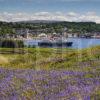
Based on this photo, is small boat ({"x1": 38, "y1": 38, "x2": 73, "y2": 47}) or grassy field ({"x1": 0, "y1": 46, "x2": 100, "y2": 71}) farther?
small boat ({"x1": 38, "y1": 38, "x2": 73, "y2": 47})

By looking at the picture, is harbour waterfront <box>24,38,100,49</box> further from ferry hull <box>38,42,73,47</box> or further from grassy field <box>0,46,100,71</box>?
grassy field <box>0,46,100,71</box>

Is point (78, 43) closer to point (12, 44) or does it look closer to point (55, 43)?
point (55, 43)

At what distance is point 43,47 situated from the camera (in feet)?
94.0

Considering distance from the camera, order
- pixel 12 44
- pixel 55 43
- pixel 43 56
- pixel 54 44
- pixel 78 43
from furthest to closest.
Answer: pixel 12 44, pixel 54 44, pixel 55 43, pixel 78 43, pixel 43 56

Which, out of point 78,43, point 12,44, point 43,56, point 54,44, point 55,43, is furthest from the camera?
point 12,44

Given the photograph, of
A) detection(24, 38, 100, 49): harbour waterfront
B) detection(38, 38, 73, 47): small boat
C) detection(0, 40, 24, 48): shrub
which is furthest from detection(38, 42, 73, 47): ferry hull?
detection(0, 40, 24, 48): shrub

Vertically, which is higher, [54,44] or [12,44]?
[54,44]

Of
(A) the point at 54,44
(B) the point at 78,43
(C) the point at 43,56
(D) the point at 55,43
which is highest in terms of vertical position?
(B) the point at 78,43

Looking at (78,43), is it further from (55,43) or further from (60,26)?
(60,26)

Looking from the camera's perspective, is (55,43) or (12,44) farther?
(12,44)

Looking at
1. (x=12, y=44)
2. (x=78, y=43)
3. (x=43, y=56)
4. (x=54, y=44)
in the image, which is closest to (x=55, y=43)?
(x=54, y=44)

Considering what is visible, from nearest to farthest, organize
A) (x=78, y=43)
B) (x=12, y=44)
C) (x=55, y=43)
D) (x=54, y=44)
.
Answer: (x=78, y=43), (x=55, y=43), (x=54, y=44), (x=12, y=44)

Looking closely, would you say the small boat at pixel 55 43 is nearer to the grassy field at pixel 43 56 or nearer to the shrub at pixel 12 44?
the grassy field at pixel 43 56

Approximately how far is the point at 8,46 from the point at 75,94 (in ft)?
72.3
